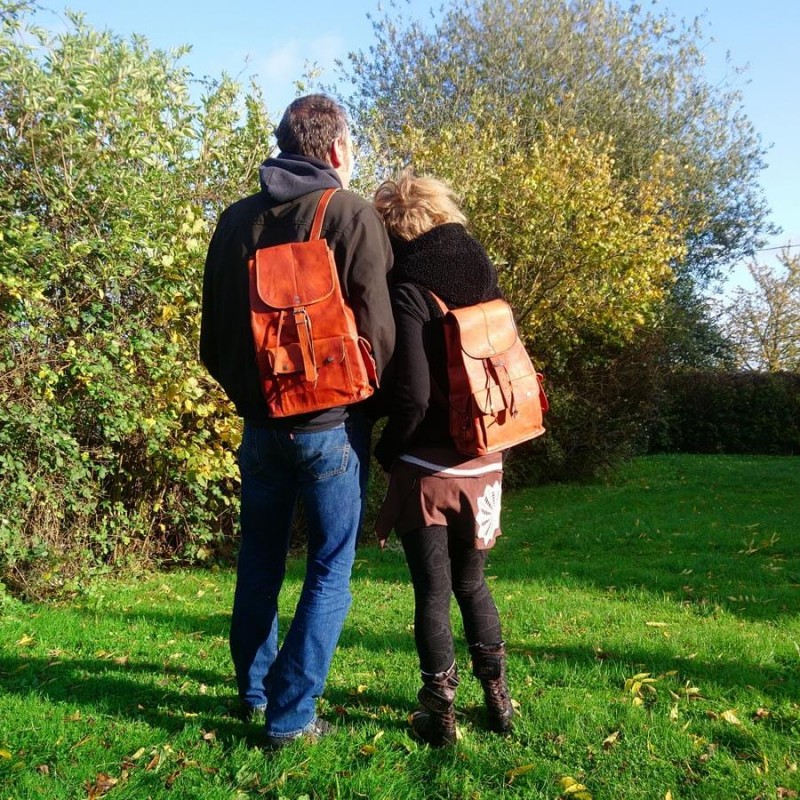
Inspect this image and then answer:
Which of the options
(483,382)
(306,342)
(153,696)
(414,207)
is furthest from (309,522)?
(153,696)

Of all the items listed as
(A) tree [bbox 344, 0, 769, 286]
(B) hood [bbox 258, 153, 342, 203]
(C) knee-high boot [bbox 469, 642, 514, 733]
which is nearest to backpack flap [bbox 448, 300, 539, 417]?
(B) hood [bbox 258, 153, 342, 203]

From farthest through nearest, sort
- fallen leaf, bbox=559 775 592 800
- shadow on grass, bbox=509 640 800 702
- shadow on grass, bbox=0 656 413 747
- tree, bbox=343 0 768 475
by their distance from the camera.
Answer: tree, bbox=343 0 768 475 < shadow on grass, bbox=509 640 800 702 < shadow on grass, bbox=0 656 413 747 < fallen leaf, bbox=559 775 592 800

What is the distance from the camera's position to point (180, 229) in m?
5.49

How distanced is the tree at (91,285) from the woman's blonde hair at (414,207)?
2.75 metres

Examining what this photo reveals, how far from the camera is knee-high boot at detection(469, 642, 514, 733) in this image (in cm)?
293

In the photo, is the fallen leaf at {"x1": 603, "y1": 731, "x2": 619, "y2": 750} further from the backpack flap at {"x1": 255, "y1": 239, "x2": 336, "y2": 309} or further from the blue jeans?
the backpack flap at {"x1": 255, "y1": 239, "x2": 336, "y2": 309}

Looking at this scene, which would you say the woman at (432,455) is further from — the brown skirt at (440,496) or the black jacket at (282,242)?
the black jacket at (282,242)

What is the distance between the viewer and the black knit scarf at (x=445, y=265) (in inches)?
110

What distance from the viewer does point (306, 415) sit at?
8.66ft

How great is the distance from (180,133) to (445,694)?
4648 millimetres

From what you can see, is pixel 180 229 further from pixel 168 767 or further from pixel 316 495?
pixel 168 767

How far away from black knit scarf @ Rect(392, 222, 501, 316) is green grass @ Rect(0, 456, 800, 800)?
5.40ft

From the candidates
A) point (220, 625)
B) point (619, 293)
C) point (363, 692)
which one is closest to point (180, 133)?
point (220, 625)

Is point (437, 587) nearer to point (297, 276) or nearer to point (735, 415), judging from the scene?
point (297, 276)
